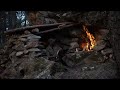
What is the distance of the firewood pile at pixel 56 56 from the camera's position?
8.30 m

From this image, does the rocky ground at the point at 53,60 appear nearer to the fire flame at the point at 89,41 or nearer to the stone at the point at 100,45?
the stone at the point at 100,45

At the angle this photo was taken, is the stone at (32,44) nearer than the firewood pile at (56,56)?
No

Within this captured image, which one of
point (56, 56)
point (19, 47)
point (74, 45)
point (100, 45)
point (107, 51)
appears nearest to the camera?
point (107, 51)

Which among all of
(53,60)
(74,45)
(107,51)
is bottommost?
(53,60)

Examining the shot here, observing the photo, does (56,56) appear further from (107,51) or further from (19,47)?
(107,51)

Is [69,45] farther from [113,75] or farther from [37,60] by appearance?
[113,75]

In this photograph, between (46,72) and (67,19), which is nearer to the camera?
(46,72)

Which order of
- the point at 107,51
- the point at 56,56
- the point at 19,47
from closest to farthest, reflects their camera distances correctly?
1. the point at 107,51
2. the point at 19,47
3. the point at 56,56

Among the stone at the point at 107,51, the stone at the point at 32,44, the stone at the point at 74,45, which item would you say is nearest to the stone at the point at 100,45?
the stone at the point at 107,51

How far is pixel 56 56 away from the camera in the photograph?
10.8 m

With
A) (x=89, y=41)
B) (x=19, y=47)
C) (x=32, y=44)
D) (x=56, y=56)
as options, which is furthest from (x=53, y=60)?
(x=89, y=41)
